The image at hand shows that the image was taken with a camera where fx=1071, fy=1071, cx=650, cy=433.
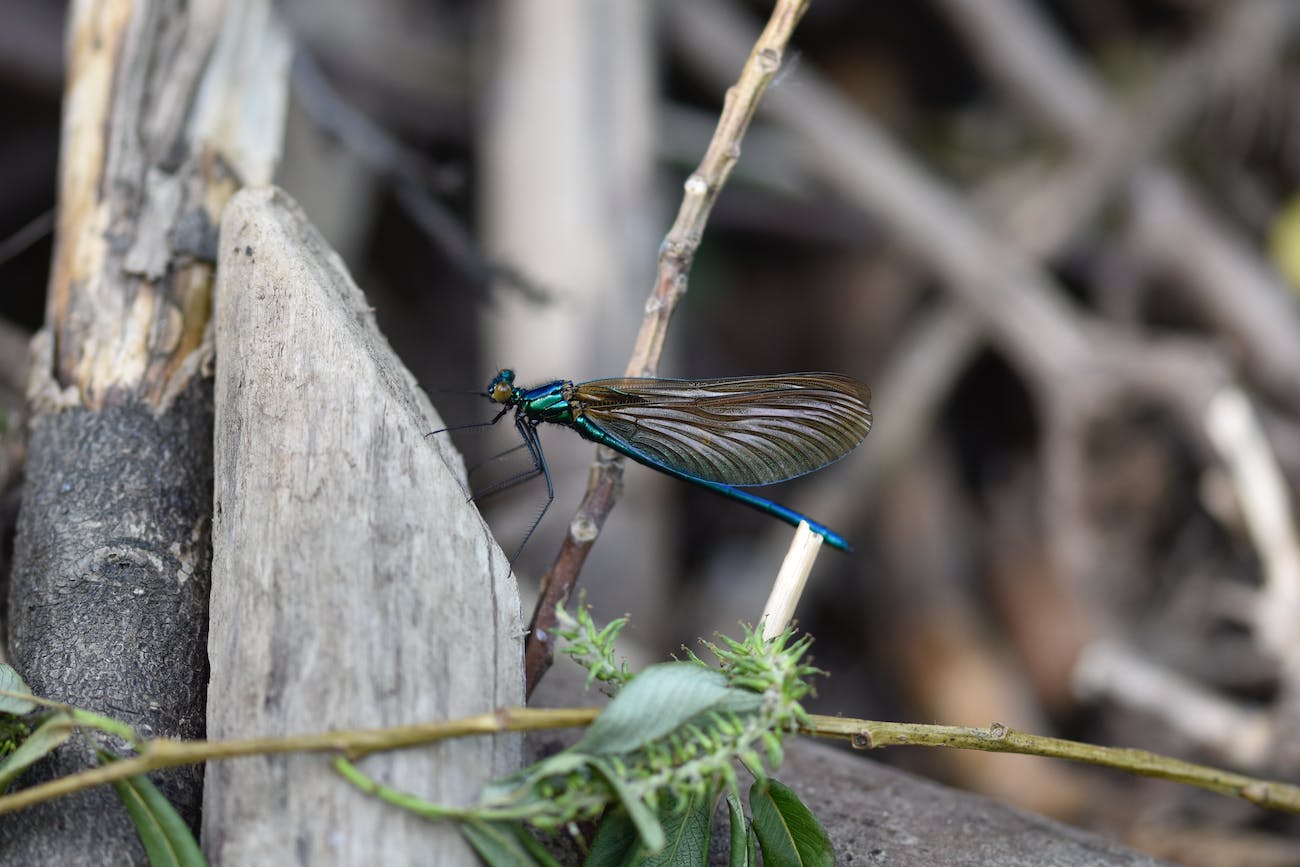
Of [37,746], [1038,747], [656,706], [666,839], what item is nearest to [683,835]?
[666,839]

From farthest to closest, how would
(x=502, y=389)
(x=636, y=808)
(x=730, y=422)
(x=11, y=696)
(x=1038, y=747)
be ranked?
(x=502, y=389), (x=730, y=422), (x=1038, y=747), (x=11, y=696), (x=636, y=808)

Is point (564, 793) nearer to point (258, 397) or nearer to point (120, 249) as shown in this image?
point (258, 397)

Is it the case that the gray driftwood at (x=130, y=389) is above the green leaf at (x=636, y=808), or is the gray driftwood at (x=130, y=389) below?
above

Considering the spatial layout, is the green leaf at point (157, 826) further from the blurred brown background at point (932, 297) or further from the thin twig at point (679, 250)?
the blurred brown background at point (932, 297)

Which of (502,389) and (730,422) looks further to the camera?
(502,389)

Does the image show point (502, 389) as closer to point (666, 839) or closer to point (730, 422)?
point (730, 422)

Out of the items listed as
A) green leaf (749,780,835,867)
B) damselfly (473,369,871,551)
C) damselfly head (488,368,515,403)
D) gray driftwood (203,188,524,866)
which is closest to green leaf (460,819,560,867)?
gray driftwood (203,188,524,866)

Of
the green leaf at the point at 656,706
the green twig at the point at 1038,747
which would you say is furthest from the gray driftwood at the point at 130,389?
the green twig at the point at 1038,747
